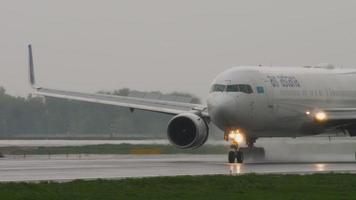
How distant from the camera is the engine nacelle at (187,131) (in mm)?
48969

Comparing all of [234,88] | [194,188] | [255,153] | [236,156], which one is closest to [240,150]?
[236,156]

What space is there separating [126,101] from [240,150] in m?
11.5

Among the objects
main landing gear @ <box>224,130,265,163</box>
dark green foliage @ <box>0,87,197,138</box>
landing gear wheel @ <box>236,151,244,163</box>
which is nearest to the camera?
landing gear wheel @ <box>236,151,244,163</box>

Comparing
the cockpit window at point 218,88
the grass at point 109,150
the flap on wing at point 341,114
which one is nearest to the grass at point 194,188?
the cockpit window at point 218,88

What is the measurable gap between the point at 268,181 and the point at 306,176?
2.95m

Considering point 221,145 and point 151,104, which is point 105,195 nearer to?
point 151,104

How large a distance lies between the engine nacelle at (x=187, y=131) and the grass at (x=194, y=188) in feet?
58.4

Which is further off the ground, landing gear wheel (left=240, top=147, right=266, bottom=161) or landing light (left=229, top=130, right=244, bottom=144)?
landing gear wheel (left=240, top=147, right=266, bottom=161)

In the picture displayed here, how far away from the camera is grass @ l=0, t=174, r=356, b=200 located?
24.4 metres

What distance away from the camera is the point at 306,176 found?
32.1m

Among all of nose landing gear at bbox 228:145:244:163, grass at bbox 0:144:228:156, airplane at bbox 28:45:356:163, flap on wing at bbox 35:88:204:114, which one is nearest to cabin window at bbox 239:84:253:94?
airplane at bbox 28:45:356:163

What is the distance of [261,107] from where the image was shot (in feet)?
155

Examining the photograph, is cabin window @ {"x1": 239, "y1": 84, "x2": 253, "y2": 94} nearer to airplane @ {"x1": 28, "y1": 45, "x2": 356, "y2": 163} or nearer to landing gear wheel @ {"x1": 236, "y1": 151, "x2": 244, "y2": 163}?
airplane @ {"x1": 28, "y1": 45, "x2": 356, "y2": 163}

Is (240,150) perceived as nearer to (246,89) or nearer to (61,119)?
(246,89)
